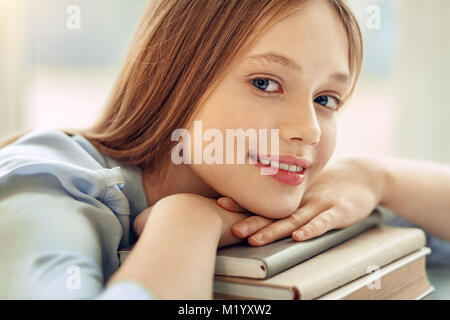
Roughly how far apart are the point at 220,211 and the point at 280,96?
158 mm

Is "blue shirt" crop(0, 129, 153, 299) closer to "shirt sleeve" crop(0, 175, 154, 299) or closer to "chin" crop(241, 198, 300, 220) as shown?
"shirt sleeve" crop(0, 175, 154, 299)

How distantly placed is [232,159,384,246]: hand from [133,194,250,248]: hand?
1 centimetres

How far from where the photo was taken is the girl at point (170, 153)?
1.54 feet

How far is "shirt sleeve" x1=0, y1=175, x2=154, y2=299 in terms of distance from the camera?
0.44m

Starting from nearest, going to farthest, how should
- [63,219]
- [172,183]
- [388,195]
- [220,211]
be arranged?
[63,219]
[220,211]
[172,183]
[388,195]

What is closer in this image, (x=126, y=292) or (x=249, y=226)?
(x=126, y=292)

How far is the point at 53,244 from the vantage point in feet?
1.57

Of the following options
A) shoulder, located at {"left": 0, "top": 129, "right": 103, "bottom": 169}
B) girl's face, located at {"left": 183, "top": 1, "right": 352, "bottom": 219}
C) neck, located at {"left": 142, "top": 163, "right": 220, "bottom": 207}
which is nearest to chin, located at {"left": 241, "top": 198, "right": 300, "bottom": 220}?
girl's face, located at {"left": 183, "top": 1, "right": 352, "bottom": 219}

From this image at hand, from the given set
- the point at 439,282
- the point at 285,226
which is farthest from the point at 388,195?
the point at 285,226

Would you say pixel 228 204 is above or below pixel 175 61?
below

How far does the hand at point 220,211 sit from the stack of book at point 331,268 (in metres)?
0.02

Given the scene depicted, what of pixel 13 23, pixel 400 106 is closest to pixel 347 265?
pixel 400 106

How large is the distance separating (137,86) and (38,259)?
1.06 feet

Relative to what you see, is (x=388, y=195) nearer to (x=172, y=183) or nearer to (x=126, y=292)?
(x=172, y=183)
